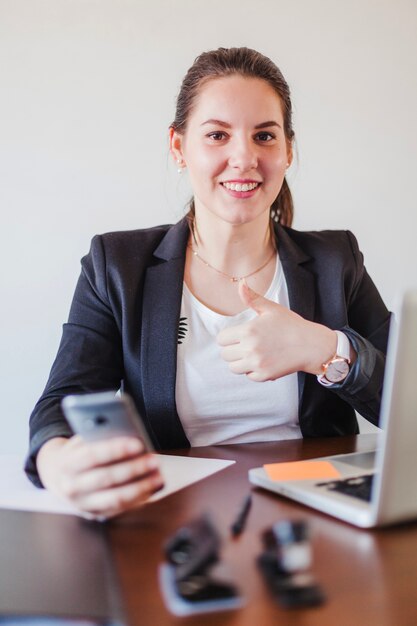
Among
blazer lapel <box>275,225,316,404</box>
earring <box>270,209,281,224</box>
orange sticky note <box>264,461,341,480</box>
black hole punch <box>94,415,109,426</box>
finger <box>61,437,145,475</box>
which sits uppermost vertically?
earring <box>270,209,281,224</box>

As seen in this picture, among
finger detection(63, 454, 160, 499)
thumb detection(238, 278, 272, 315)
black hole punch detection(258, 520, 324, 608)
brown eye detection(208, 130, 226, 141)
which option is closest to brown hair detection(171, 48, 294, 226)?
brown eye detection(208, 130, 226, 141)

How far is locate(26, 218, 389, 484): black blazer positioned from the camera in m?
1.42

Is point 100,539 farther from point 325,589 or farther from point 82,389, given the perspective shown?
point 82,389

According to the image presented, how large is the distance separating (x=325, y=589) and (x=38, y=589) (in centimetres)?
27

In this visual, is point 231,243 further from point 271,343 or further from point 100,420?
point 100,420

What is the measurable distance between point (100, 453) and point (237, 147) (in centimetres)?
94

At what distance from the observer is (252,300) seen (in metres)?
1.16

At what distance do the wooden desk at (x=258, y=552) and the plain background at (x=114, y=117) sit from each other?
1.47m

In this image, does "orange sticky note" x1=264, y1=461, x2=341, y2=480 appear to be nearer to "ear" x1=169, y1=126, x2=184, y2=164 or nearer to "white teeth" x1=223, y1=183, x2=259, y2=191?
"white teeth" x1=223, y1=183, x2=259, y2=191

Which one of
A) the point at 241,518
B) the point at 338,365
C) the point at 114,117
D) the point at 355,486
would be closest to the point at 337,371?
the point at 338,365

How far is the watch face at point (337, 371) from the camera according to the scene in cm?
126

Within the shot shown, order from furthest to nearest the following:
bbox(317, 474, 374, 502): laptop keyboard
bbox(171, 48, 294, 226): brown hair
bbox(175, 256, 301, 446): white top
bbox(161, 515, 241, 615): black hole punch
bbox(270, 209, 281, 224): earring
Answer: bbox(270, 209, 281, 224): earring < bbox(171, 48, 294, 226): brown hair < bbox(175, 256, 301, 446): white top < bbox(317, 474, 374, 502): laptop keyboard < bbox(161, 515, 241, 615): black hole punch

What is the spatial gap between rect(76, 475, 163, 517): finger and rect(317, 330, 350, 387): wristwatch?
53 centimetres

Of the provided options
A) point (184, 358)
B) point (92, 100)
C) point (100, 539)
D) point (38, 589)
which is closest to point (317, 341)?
point (184, 358)
